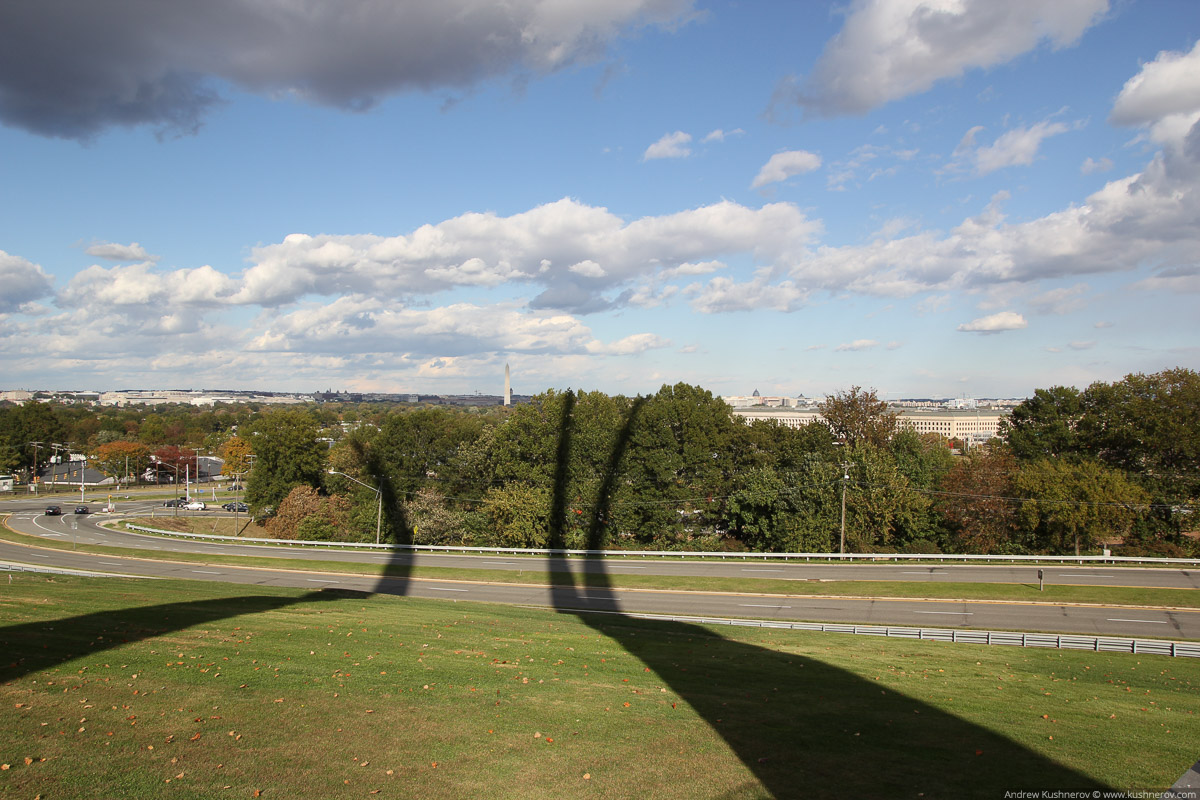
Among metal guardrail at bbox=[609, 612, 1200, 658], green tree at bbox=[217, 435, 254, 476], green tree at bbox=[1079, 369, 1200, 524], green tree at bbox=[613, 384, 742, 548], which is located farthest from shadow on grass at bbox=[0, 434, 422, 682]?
green tree at bbox=[217, 435, 254, 476]

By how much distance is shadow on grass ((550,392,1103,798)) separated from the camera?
→ 28.4ft

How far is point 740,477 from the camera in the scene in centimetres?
5650

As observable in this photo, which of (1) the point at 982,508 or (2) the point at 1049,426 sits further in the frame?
(2) the point at 1049,426

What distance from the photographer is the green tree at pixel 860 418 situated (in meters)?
61.0

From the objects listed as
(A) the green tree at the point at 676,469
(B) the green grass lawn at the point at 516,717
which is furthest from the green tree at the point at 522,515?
(B) the green grass lawn at the point at 516,717

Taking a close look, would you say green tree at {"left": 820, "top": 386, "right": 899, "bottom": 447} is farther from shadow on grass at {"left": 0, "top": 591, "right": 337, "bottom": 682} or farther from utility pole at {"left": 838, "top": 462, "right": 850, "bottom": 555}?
shadow on grass at {"left": 0, "top": 591, "right": 337, "bottom": 682}

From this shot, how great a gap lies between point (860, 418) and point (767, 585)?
3118 cm

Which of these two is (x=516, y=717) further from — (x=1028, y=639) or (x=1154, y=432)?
(x=1154, y=432)

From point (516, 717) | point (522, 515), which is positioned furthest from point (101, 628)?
point (522, 515)

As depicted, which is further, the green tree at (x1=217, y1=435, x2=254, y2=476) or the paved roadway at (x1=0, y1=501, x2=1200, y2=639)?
the green tree at (x1=217, y1=435, x2=254, y2=476)

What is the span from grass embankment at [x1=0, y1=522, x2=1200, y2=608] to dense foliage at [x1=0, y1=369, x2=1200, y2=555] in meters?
11.4

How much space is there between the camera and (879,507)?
1918 inches

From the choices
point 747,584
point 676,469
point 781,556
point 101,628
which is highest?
point 676,469

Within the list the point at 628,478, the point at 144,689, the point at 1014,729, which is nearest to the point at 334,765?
the point at 144,689
